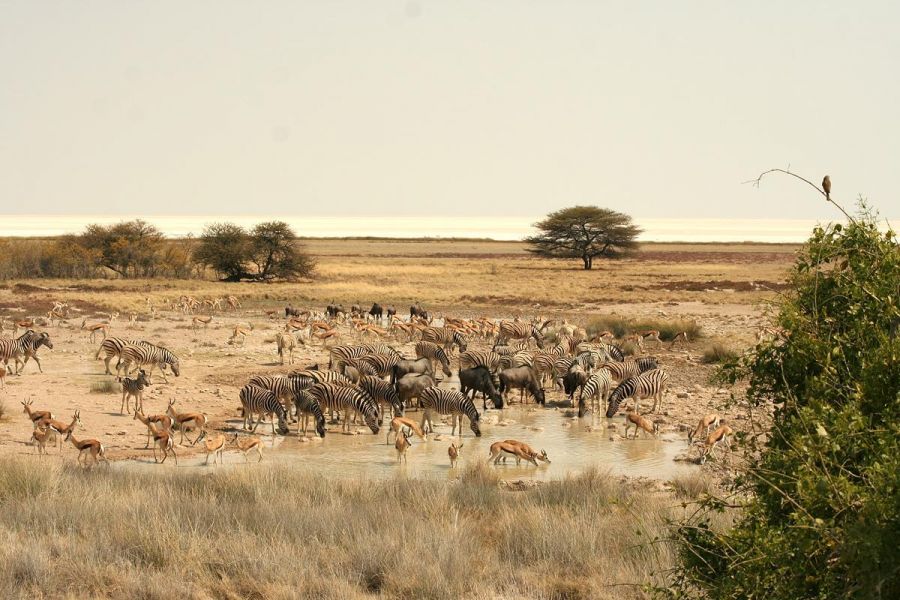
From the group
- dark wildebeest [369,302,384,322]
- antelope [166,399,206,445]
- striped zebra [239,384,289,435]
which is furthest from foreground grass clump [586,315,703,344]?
antelope [166,399,206,445]

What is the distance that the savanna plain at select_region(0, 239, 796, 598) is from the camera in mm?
7824

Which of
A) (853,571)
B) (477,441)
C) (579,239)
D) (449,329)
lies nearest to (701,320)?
(449,329)

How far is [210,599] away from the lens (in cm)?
756

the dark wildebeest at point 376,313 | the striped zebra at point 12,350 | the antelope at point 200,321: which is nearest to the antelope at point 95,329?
the antelope at point 200,321

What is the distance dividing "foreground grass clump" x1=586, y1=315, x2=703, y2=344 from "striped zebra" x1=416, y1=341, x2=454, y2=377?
8.87 m

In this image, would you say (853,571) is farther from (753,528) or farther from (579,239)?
(579,239)

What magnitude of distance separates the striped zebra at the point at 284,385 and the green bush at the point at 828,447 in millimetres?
11871

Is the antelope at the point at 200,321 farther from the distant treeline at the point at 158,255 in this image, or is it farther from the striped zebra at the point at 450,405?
the distant treeline at the point at 158,255

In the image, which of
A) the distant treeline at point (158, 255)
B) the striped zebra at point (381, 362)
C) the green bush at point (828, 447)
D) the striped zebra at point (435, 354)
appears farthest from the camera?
the distant treeline at point (158, 255)

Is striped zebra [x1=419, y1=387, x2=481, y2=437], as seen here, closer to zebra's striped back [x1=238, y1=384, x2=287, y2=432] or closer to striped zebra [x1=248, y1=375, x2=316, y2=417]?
striped zebra [x1=248, y1=375, x2=316, y2=417]

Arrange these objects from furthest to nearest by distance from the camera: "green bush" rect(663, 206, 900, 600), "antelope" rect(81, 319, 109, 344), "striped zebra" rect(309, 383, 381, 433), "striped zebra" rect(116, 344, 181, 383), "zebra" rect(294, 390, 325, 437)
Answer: "antelope" rect(81, 319, 109, 344) < "striped zebra" rect(116, 344, 181, 383) < "striped zebra" rect(309, 383, 381, 433) < "zebra" rect(294, 390, 325, 437) < "green bush" rect(663, 206, 900, 600)

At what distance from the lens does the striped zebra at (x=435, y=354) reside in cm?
2320

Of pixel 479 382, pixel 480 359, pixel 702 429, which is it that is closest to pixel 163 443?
pixel 479 382

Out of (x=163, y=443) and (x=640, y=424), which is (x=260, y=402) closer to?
(x=163, y=443)
